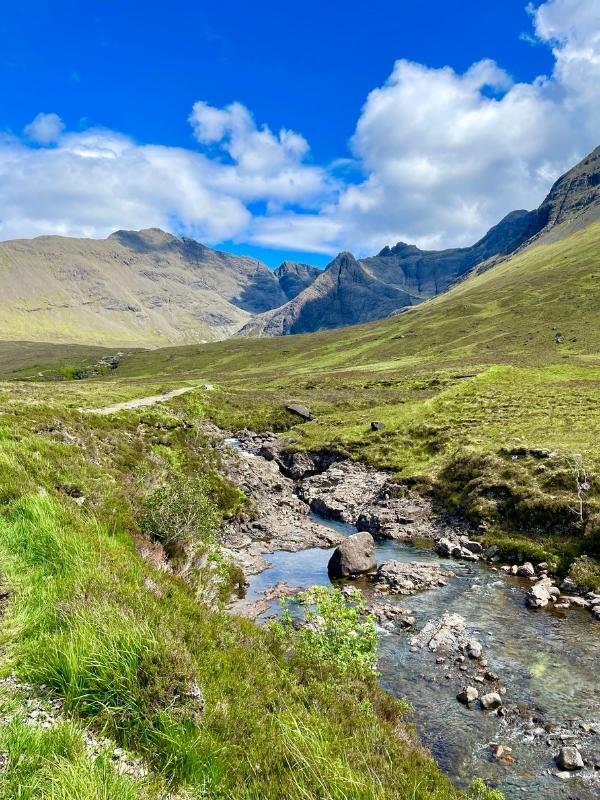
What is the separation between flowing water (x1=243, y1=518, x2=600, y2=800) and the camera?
14867mm

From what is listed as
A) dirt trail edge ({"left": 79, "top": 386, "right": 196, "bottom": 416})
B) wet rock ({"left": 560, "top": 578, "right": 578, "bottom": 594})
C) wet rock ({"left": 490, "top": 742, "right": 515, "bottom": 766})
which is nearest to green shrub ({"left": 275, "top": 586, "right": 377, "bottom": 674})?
wet rock ({"left": 490, "top": 742, "right": 515, "bottom": 766})

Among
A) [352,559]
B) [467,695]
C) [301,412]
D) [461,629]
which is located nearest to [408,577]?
[352,559]

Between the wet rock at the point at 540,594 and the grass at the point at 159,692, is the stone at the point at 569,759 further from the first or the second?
the wet rock at the point at 540,594

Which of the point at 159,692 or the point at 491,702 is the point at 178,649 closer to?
the point at 159,692

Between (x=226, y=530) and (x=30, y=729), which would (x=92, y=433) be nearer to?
(x=226, y=530)

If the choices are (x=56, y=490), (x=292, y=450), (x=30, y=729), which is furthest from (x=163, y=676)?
(x=292, y=450)

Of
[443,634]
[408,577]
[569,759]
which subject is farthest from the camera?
[408,577]

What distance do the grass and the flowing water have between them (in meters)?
3.36

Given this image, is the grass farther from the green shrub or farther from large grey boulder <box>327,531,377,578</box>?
large grey boulder <box>327,531,377,578</box>

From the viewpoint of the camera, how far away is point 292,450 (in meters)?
63.5

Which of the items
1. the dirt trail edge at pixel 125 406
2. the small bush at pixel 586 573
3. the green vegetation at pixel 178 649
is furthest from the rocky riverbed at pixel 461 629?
the dirt trail edge at pixel 125 406

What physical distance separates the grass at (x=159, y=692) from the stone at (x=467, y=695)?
4.80 meters

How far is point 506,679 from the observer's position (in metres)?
19.5

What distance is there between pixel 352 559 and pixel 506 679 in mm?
14075
